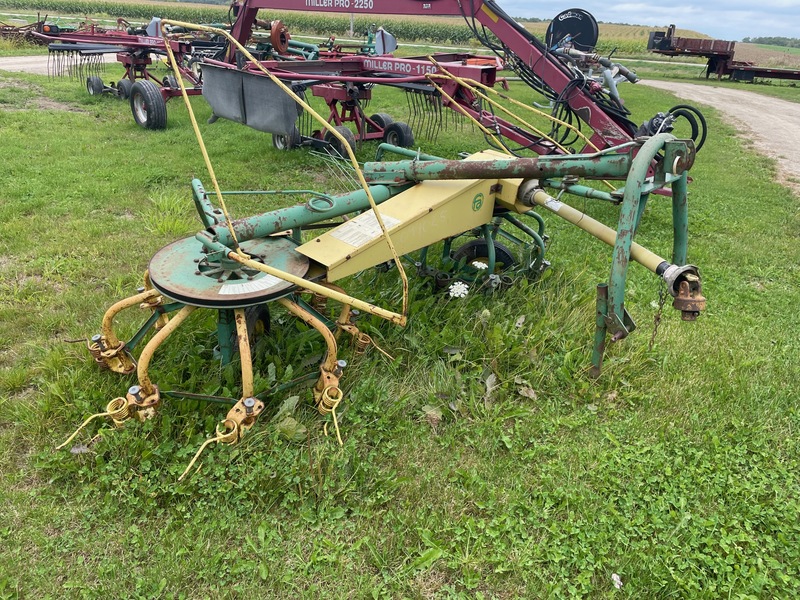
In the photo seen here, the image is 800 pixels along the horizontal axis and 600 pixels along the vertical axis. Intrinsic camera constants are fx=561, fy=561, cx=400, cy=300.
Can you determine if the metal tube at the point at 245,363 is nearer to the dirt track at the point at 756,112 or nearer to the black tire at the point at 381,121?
the black tire at the point at 381,121

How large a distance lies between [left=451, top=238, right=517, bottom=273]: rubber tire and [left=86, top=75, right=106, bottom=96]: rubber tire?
10.6 metres

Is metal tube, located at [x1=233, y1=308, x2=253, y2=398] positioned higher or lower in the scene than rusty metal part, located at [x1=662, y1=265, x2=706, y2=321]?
lower

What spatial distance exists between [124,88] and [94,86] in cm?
89

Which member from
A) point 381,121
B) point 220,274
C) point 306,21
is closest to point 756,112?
point 381,121

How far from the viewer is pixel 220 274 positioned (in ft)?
9.22

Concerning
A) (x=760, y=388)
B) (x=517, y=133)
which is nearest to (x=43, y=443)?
(x=760, y=388)

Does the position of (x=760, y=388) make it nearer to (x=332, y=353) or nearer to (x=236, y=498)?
(x=332, y=353)

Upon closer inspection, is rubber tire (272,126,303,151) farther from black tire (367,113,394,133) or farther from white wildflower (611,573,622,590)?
white wildflower (611,573,622,590)

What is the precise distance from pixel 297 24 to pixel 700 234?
146 feet

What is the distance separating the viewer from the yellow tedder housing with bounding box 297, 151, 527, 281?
9.57ft

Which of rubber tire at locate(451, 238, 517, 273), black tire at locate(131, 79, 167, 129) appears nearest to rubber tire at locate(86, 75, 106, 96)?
black tire at locate(131, 79, 167, 129)

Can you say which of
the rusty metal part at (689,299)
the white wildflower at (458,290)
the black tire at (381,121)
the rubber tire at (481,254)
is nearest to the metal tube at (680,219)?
the rusty metal part at (689,299)

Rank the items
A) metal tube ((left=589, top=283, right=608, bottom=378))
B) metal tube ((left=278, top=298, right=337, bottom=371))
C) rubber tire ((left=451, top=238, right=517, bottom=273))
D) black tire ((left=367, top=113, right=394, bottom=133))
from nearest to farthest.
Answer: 1. metal tube ((left=589, top=283, right=608, bottom=378))
2. metal tube ((left=278, top=298, right=337, bottom=371))
3. rubber tire ((left=451, top=238, right=517, bottom=273))
4. black tire ((left=367, top=113, right=394, bottom=133))

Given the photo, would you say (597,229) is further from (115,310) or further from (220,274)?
(115,310)
